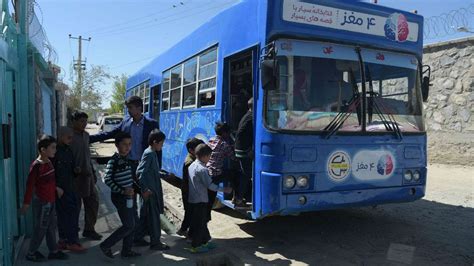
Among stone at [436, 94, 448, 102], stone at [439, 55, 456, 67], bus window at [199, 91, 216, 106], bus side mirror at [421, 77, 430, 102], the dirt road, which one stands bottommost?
the dirt road

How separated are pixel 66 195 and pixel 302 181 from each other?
8.81 feet

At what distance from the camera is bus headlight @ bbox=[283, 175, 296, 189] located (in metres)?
4.61

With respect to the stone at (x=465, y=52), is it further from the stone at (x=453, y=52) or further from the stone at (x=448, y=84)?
the stone at (x=448, y=84)

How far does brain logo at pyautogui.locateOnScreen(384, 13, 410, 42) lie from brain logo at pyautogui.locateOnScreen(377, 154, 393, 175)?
1.55 meters

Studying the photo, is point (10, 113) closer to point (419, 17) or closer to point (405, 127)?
point (405, 127)

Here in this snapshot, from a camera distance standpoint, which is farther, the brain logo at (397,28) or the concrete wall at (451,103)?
the concrete wall at (451,103)

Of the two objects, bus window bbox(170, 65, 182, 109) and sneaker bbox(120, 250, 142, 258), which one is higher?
bus window bbox(170, 65, 182, 109)

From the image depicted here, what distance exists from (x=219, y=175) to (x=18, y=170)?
2.46 m

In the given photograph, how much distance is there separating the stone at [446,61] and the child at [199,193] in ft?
31.7

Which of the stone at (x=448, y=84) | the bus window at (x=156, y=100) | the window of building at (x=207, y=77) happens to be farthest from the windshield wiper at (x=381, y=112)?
the stone at (x=448, y=84)

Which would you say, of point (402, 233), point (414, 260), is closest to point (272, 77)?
point (414, 260)

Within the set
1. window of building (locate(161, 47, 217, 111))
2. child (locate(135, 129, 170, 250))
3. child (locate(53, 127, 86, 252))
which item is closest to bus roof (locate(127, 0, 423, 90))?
window of building (locate(161, 47, 217, 111))

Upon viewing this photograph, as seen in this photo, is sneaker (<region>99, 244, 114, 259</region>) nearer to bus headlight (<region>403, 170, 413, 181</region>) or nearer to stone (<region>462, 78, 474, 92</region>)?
bus headlight (<region>403, 170, 413, 181</region>)

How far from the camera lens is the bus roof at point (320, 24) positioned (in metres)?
4.75
